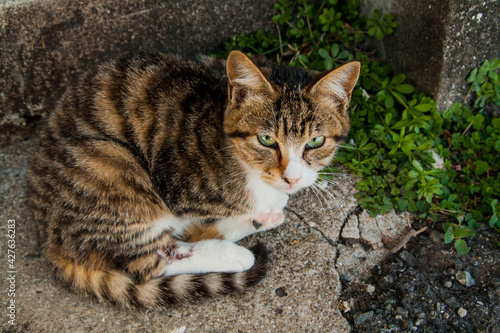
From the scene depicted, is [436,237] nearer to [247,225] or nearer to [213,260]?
[247,225]

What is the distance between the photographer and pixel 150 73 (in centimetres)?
236

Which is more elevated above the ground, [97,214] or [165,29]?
[165,29]

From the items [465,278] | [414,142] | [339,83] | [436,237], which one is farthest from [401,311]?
[339,83]

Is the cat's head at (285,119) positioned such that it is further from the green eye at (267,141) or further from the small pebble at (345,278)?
the small pebble at (345,278)

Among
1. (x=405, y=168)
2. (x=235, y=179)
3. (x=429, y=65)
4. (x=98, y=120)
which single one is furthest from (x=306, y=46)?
(x=98, y=120)

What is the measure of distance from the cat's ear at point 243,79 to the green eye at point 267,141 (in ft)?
0.65

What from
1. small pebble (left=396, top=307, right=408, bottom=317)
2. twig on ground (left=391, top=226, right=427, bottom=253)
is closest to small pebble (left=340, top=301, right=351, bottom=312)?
small pebble (left=396, top=307, right=408, bottom=317)

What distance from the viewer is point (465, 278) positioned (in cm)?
233

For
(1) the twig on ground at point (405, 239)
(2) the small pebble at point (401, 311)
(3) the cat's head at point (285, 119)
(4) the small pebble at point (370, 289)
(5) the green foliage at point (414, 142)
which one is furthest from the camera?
(5) the green foliage at point (414, 142)

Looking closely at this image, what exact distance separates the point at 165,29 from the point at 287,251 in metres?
1.59

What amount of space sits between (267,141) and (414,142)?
1066mm

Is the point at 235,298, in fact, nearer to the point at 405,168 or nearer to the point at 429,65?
the point at 405,168

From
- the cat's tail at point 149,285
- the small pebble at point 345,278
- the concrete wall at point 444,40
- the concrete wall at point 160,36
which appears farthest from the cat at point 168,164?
the concrete wall at point 444,40

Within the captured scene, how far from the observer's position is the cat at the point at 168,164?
83.8 inches
